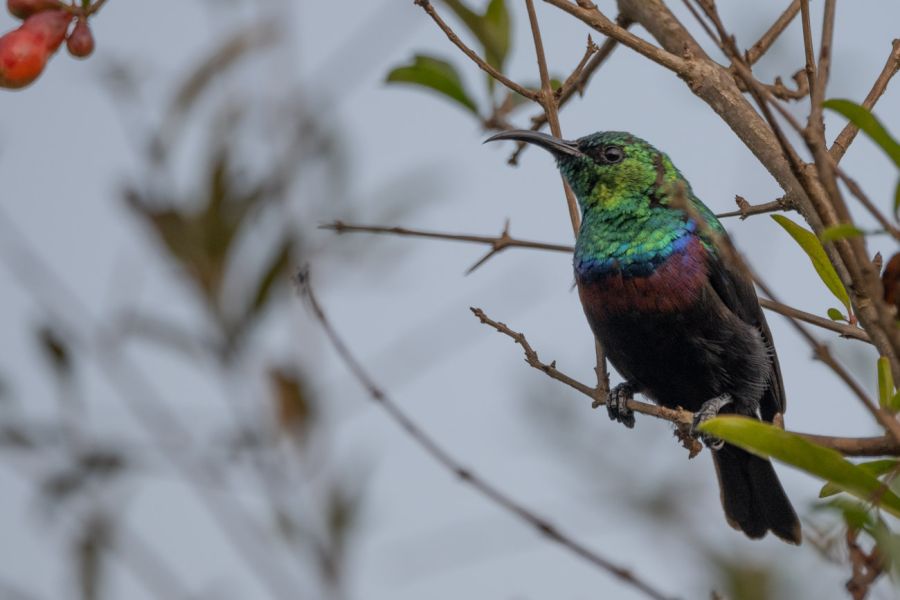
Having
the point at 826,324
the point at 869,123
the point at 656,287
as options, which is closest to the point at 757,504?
the point at 656,287

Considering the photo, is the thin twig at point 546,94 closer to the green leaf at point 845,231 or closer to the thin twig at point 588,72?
the thin twig at point 588,72

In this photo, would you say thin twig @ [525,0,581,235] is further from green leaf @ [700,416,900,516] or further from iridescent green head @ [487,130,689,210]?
green leaf @ [700,416,900,516]

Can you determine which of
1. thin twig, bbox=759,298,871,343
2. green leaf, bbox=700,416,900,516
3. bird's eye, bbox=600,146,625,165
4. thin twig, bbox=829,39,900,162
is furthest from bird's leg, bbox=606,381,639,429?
green leaf, bbox=700,416,900,516

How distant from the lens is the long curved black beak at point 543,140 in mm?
3715

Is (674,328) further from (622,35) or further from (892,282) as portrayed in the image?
(892,282)

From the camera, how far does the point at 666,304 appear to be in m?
3.74

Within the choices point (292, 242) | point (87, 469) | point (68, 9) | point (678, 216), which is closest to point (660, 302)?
point (678, 216)

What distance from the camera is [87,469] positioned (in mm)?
3322

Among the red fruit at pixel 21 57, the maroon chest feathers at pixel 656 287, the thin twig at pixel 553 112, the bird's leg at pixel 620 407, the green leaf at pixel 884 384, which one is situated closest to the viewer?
the green leaf at pixel 884 384

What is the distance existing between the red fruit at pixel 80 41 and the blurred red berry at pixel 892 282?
1.53 m

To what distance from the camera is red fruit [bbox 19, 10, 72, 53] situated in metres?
2.26

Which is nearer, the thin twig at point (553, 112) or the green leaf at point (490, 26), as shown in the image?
the thin twig at point (553, 112)

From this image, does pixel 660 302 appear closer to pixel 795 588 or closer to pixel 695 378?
pixel 695 378

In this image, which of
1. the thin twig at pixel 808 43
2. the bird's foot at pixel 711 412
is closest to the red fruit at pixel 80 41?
the thin twig at pixel 808 43
